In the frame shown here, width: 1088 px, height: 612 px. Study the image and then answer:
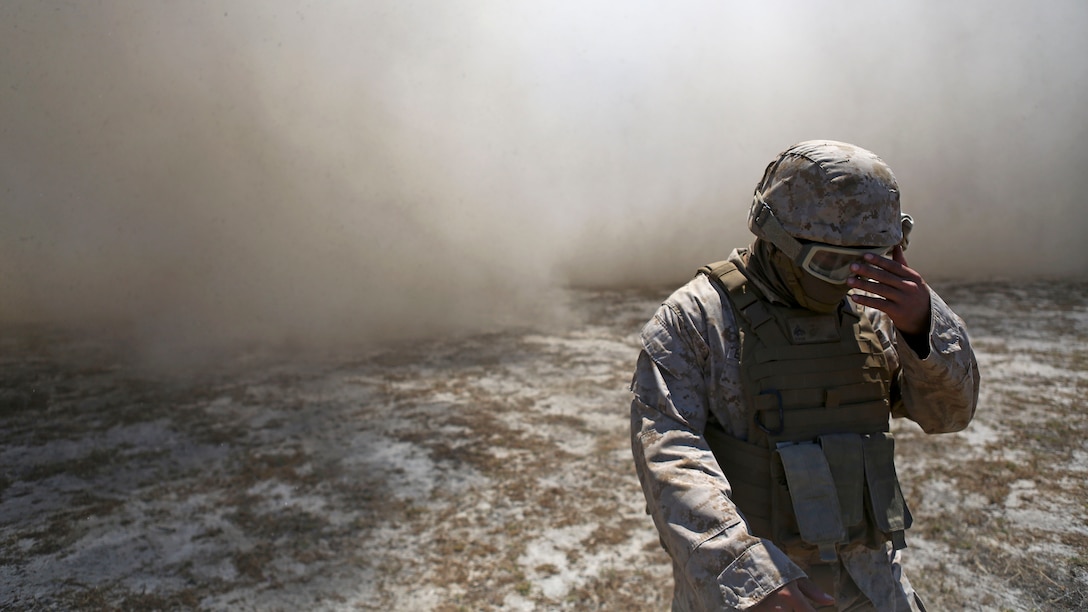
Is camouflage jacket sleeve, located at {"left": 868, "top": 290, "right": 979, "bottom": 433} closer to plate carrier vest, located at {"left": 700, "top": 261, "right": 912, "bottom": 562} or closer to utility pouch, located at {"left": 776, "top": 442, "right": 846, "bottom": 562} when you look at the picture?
plate carrier vest, located at {"left": 700, "top": 261, "right": 912, "bottom": 562}

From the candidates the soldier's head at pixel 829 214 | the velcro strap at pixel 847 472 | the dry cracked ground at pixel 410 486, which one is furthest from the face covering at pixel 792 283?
the dry cracked ground at pixel 410 486

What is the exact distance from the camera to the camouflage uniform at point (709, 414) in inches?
55.1

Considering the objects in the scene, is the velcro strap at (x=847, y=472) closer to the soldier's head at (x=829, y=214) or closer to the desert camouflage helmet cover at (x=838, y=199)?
the soldier's head at (x=829, y=214)

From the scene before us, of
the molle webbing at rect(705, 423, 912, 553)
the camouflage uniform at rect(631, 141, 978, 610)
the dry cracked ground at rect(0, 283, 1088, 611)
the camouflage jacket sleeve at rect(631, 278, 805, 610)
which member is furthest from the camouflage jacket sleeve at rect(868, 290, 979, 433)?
the dry cracked ground at rect(0, 283, 1088, 611)

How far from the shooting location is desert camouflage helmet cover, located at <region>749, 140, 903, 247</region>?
156 cm

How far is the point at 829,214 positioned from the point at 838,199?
3 centimetres

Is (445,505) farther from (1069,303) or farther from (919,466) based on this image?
(1069,303)

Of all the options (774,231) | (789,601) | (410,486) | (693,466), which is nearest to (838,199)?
(774,231)

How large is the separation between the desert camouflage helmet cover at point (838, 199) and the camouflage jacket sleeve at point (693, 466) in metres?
0.24

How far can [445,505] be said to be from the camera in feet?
12.1

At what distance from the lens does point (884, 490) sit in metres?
1.65

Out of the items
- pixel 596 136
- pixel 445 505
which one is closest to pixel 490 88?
pixel 596 136

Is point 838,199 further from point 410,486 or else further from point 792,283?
point 410,486

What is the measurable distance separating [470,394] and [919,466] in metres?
2.60
